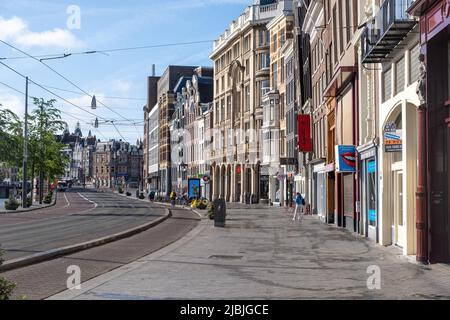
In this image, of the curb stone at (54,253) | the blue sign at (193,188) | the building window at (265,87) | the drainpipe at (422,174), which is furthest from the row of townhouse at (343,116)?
the curb stone at (54,253)

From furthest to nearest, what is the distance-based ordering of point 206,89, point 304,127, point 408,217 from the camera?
point 206,89, point 304,127, point 408,217

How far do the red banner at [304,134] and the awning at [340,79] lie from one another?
12698 mm

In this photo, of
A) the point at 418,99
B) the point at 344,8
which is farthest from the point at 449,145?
the point at 344,8

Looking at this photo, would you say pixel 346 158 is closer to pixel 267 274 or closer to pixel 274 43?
pixel 267 274

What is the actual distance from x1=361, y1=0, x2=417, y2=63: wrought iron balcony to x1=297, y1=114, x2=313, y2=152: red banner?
2410 centimetres

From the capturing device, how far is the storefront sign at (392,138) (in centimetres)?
1797

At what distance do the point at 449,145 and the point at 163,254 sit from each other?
7770 millimetres

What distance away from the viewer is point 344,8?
2933 centimetres

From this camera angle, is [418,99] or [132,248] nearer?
[418,99]

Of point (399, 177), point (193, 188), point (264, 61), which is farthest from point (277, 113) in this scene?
point (399, 177)

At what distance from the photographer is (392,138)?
1806cm

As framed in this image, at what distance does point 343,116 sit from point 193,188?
3343cm

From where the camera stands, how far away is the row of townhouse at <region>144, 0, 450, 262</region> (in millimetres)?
15000
